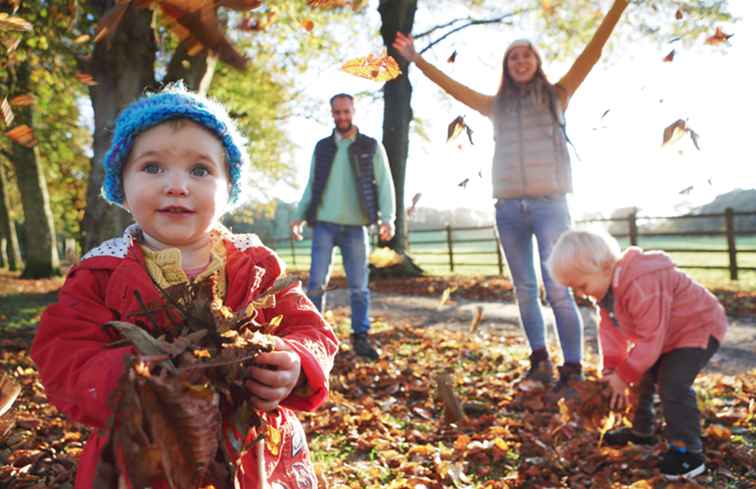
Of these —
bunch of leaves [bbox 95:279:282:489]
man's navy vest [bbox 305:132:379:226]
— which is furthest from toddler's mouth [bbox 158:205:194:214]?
man's navy vest [bbox 305:132:379:226]

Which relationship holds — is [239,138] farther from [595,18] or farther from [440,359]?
[595,18]

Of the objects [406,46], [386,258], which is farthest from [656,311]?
[386,258]

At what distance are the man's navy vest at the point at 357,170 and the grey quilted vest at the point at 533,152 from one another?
4.33ft

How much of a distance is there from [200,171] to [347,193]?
3403 millimetres

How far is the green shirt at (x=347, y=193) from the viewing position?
494cm

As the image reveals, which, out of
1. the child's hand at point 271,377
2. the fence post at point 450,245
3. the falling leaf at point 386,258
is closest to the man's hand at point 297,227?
the child's hand at point 271,377

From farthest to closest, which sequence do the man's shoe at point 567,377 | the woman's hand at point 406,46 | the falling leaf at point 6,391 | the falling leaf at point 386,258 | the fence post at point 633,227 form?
the fence post at point 633,227, the falling leaf at point 386,258, the man's shoe at point 567,377, the woman's hand at point 406,46, the falling leaf at point 6,391

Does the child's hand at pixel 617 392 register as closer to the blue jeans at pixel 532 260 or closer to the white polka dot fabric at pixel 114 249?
the blue jeans at pixel 532 260

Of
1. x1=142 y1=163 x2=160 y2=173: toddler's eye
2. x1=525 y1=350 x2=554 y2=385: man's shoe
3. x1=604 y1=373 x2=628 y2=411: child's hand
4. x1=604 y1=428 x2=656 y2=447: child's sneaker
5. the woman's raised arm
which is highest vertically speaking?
the woman's raised arm

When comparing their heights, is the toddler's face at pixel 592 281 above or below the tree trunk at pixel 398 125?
below

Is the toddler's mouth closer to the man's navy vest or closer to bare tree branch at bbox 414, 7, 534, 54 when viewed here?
the man's navy vest

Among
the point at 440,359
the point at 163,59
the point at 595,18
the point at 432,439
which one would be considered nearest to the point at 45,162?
the point at 163,59

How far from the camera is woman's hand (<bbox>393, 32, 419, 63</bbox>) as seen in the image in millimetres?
3432

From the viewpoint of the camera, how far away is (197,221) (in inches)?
61.7
